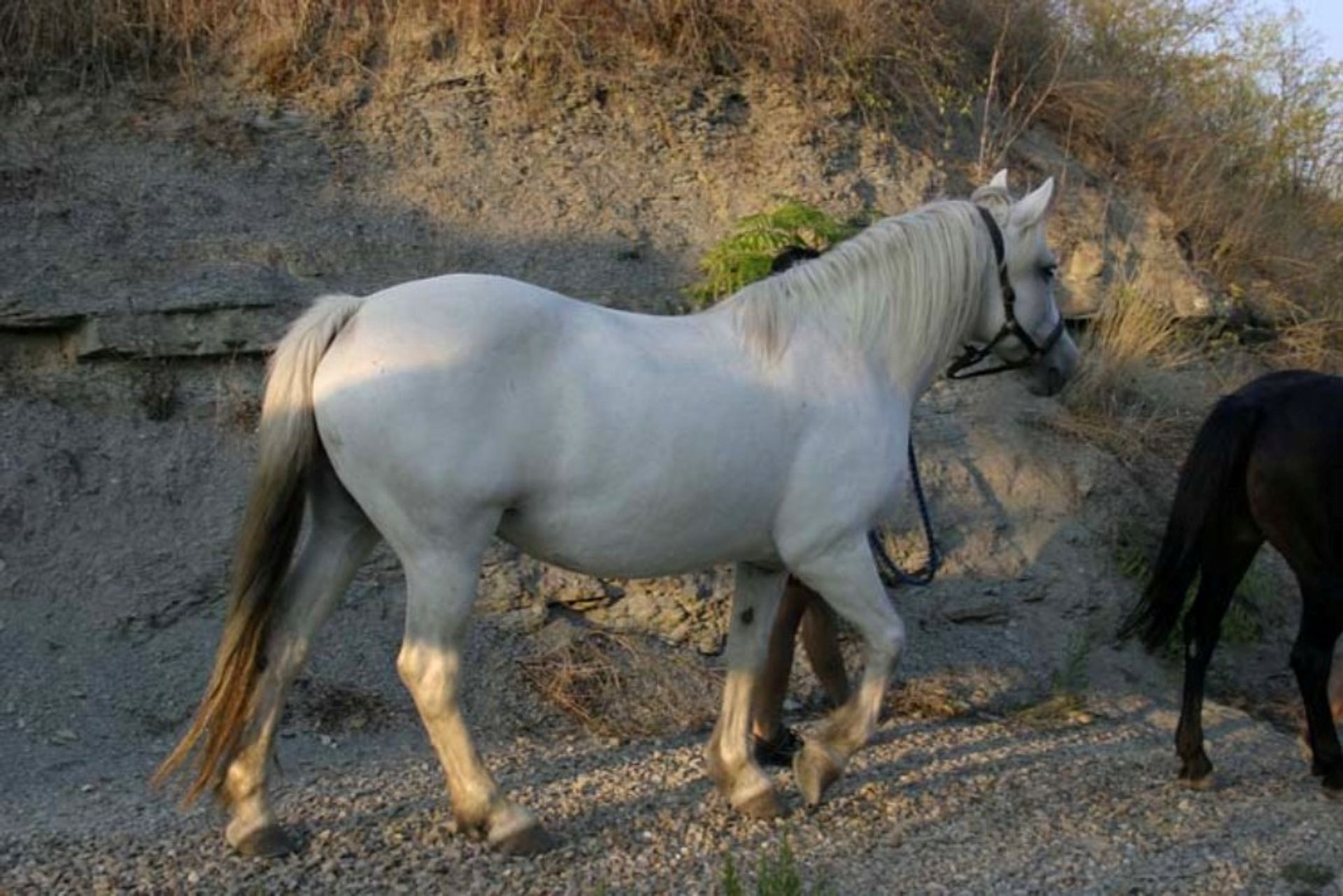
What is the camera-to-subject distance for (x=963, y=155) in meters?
9.72

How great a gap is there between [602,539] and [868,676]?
1050mm

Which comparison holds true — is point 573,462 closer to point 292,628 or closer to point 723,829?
point 292,628

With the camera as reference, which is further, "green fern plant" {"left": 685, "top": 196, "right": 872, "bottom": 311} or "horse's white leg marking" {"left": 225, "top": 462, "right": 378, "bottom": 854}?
"green fern plant" {"left": 685, "top": 196, "right": 872, "bottom": 311}

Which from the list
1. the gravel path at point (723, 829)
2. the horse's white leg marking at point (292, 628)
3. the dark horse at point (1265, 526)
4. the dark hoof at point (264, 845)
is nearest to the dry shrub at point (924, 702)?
the gravel path at point (723, 829)

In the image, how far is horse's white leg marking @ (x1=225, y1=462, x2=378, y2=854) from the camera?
4234mm

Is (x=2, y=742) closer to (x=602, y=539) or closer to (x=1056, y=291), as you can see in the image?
(x=602, y=539)

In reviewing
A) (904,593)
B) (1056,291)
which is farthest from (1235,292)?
(904,593)

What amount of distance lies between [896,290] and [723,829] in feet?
6.34

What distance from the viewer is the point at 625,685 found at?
6.13m

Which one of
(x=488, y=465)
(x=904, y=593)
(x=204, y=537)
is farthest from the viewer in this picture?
(x=904, y=593)

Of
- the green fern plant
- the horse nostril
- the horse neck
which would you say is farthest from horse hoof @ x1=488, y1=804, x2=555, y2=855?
the green fern plant

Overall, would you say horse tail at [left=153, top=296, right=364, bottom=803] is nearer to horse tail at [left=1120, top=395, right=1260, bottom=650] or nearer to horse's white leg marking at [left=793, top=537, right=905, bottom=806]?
A: horse's white leg marking at [left=793, top=537, right=905, bottom=806]

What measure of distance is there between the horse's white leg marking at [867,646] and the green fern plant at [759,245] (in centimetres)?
321

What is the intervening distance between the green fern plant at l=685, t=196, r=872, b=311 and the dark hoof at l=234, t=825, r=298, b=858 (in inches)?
164
